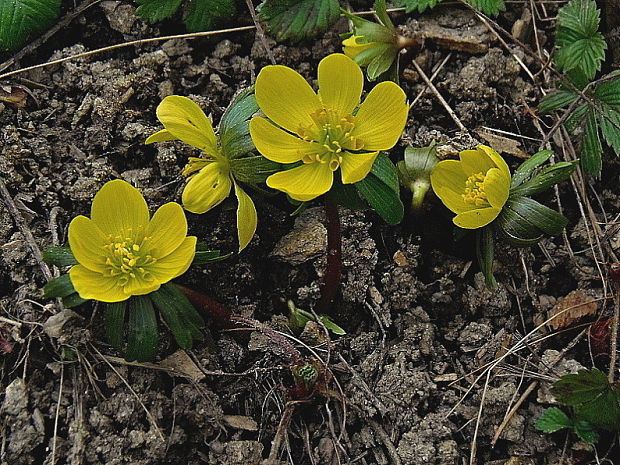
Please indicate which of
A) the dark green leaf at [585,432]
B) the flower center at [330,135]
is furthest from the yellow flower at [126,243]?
the dark green leaf at [585,432]

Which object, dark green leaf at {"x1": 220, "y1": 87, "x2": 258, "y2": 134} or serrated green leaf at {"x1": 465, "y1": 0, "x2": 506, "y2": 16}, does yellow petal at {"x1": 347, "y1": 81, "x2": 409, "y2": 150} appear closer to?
dark green leaf at {"x1": 220, "y1": 87, "x2": 258, "y2": 134}

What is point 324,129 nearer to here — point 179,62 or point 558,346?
point 179,62

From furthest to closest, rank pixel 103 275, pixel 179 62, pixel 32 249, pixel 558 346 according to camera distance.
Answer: pixel 179 62 → pixel 558 346 → pixel 32 249 → pixel 103 275

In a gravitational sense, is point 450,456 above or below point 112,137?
below

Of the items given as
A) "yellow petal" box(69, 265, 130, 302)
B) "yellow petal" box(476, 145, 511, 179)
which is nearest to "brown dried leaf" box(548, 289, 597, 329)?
"yellow petal" box(476, 145, 511, 179)

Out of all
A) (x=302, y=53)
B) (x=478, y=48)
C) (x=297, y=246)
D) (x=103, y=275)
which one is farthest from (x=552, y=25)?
(x=103, y=275)

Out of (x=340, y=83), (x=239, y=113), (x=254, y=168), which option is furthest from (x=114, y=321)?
(x=340, y=83)

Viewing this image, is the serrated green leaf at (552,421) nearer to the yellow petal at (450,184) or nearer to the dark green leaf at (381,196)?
the yellow petal at (450,184)
